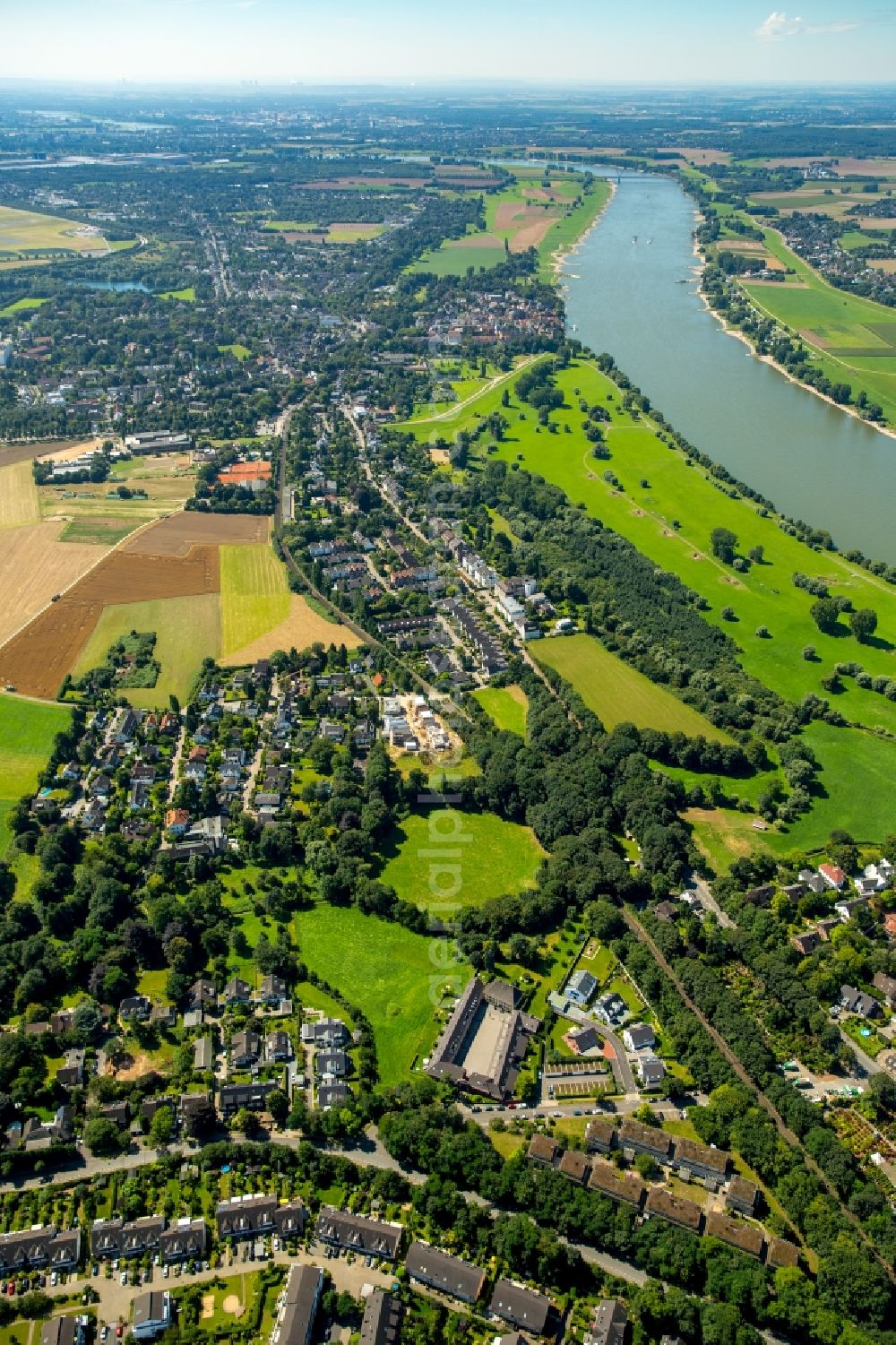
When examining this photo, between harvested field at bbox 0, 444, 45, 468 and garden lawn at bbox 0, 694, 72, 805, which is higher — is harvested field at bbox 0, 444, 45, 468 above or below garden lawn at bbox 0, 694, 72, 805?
above

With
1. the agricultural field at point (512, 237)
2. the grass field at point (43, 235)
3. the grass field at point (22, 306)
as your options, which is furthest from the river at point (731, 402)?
the grass field at point (43, 235)

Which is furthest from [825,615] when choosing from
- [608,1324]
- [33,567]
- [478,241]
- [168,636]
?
[478,241]

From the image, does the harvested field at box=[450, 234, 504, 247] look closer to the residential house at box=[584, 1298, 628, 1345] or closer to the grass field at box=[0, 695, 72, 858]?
the grass field at box=[0, 695, 72, 858]

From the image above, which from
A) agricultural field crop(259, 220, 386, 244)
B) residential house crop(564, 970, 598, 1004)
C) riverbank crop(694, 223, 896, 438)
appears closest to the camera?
residential house crop(564, 970, 598, 1004)

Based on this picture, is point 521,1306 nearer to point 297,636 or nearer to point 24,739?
point 24,739

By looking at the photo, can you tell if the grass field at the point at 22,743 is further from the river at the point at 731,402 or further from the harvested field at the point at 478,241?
the harvested field at the point at 478,241

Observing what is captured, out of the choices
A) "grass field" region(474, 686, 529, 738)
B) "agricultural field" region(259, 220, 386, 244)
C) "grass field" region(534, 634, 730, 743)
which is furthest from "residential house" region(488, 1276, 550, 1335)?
"agricultural field" region(259, 220, 386, 244)

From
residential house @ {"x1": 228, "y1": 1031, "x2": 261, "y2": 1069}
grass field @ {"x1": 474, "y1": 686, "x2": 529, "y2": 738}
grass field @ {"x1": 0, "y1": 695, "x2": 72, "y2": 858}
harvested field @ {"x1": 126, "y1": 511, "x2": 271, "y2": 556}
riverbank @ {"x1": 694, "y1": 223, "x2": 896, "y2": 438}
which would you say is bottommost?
residential house @ {"x1": 228, "y1": 1031, "x2": 261, "y2": 1069}

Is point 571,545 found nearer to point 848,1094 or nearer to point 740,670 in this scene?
point 740,670
